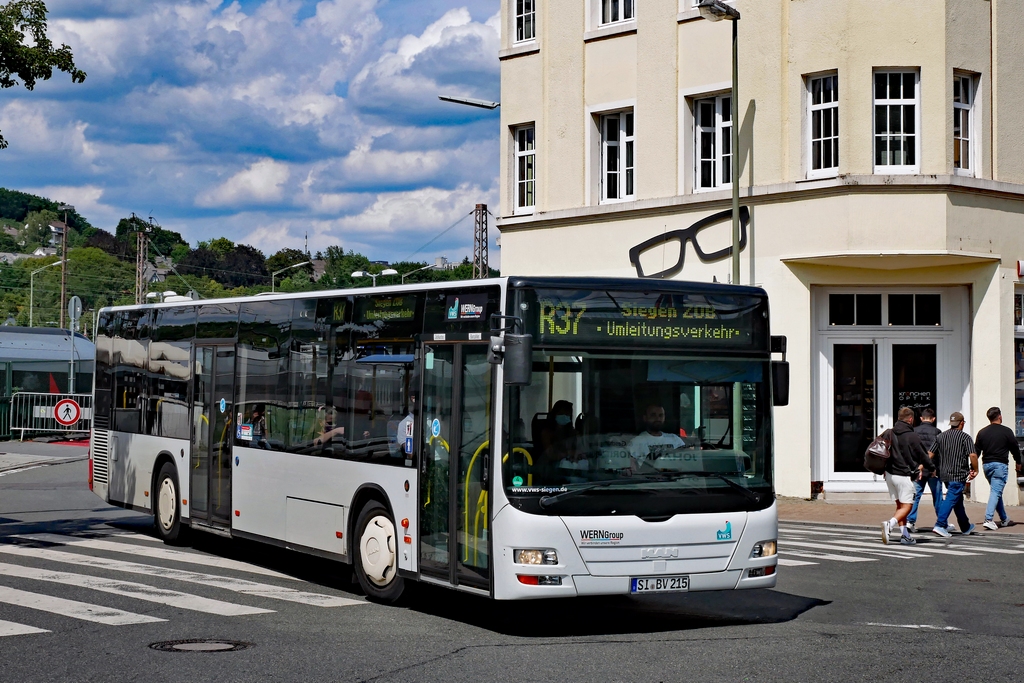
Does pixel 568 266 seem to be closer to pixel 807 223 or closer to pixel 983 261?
pixel 807 223

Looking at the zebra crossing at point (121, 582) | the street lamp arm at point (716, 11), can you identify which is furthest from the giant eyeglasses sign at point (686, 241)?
the zebra crossing at point (121, 582)

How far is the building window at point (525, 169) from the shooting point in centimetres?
2894

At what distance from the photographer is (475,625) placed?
34.1 ft

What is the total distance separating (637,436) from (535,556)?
1175 mm

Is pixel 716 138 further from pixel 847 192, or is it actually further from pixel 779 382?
pixel 779 382

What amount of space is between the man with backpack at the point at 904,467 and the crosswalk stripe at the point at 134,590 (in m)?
9.40

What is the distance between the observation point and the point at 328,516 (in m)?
12.2

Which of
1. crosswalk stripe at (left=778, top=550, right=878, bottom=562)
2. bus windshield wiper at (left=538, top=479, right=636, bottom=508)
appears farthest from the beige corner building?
bus windshield wiper at (left=538, top=479, right=636, bottom=508)

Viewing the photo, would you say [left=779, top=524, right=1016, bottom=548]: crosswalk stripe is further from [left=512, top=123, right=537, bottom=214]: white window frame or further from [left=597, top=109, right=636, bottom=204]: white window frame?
[left=512, top=123, right=537, bottom=214]: white window frame

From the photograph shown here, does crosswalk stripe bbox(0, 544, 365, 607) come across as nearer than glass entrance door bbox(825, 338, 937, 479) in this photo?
Yes

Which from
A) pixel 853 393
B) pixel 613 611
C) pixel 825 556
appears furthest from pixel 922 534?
pixel 613 611

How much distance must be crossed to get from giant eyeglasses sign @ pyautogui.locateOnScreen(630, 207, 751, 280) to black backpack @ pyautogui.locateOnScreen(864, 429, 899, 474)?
25.0 ft

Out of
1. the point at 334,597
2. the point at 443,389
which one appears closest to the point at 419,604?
the point at 334,597

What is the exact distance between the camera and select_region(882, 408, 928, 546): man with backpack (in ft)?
56.2
